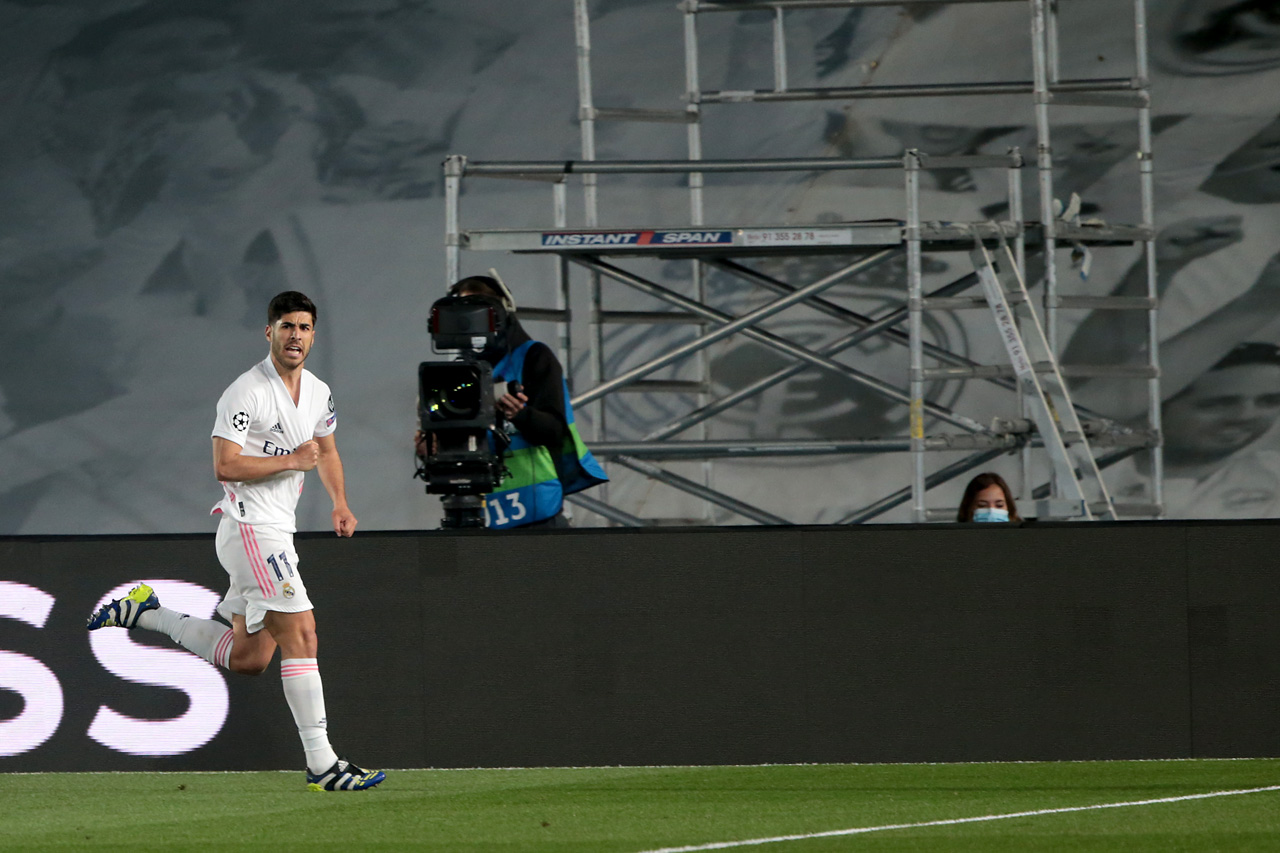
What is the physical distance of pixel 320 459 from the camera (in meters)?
5.79

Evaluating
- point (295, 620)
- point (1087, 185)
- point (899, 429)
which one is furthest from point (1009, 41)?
point (295, 620)

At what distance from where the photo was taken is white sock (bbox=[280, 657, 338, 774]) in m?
5.49

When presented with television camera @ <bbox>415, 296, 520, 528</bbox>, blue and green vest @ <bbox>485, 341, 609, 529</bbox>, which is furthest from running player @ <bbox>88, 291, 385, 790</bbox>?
blue and green vest @ <bbox>485, 341, 609, 529</bbox>

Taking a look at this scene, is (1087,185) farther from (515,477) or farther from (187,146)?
(187,146)

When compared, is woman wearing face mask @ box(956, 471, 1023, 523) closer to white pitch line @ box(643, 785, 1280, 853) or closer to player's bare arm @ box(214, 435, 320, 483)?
white pitch line @ box(643, 785, 1280, 853)

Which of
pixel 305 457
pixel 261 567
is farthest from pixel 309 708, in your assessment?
pixel 305 457

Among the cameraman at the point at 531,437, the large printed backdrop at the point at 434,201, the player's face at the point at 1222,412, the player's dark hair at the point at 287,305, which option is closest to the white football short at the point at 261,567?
the player's dark hair at the point at 287,305

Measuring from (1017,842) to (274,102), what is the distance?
891cm

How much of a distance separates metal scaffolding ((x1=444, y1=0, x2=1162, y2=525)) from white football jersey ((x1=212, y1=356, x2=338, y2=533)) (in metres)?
2.97

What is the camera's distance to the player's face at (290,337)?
554 centimetres

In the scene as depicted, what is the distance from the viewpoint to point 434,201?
11422mm

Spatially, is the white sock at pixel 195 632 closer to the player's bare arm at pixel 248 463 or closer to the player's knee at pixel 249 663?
the player's knee at pixel 249 663

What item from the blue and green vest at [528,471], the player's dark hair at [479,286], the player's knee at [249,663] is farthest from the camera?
the blue and green vest at [528,471]

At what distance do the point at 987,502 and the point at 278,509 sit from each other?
2961 millimetres
